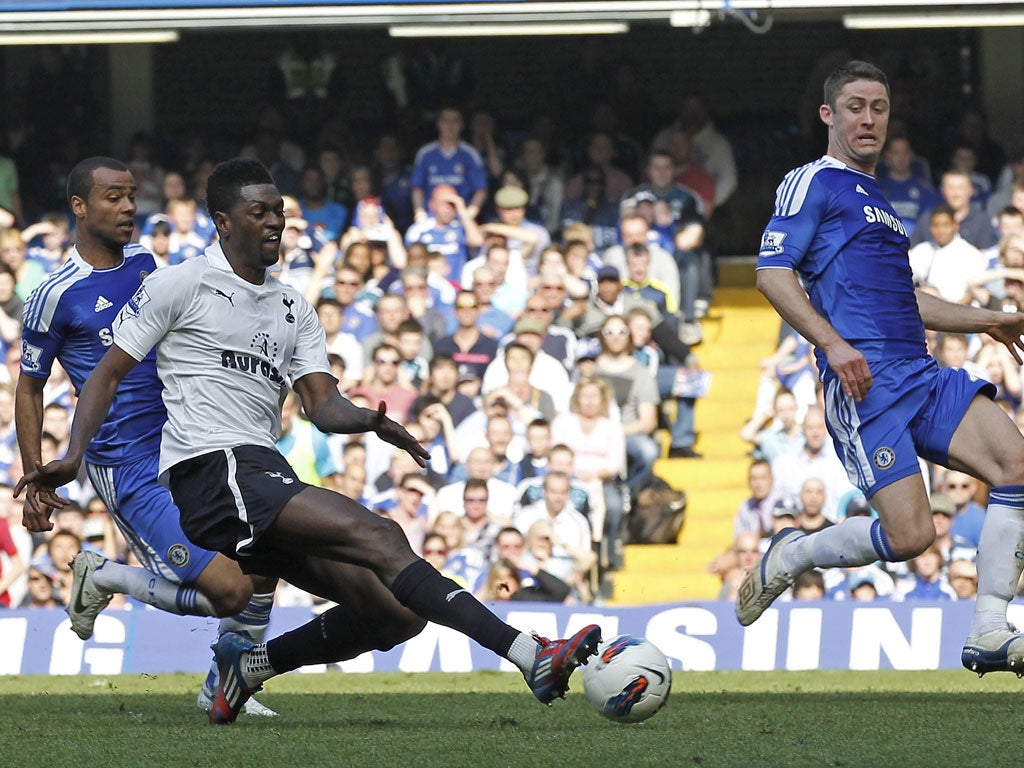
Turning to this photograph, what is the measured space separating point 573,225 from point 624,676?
9830 mm

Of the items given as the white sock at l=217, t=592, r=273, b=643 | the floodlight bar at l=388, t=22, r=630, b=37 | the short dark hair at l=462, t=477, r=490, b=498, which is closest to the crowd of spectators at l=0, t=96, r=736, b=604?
the short dark hair at l=462, t=477, r=490, b=498

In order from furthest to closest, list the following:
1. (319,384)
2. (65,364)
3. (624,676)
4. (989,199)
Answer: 1. (989,199)
2. (65,364)
3. (319,384)
4. (624,676)

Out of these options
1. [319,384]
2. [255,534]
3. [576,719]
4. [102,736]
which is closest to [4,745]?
[102,736]

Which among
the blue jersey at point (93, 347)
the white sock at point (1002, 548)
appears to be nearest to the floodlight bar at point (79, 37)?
the blue jersey at point (93, 347)

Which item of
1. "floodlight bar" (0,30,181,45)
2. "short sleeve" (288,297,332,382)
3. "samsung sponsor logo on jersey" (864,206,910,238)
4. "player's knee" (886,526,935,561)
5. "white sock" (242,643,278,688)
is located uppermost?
"floodlight bar" (0,30,181,45)

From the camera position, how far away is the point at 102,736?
6.64m

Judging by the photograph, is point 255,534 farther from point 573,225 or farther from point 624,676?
point 573,225

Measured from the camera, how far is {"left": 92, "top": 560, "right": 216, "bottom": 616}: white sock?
750cm

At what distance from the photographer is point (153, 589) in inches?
305

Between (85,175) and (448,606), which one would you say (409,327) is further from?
(448,606)

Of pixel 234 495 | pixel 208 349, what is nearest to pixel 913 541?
pixel 234 495

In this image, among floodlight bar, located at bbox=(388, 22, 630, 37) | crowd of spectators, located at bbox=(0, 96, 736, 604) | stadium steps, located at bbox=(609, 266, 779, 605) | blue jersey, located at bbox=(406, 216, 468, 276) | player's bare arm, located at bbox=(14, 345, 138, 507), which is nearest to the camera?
player's bare arm, located at bbox=(14, 345, 138, 507)

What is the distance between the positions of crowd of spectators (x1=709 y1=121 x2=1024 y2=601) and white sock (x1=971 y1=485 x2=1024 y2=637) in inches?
177

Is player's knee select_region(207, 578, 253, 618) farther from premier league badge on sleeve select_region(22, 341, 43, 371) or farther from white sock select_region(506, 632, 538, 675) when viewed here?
white sock select_region(506, 632, 538, 675)
